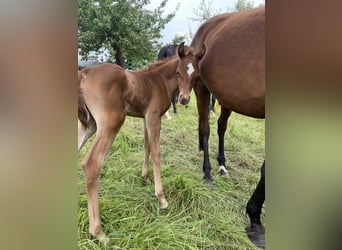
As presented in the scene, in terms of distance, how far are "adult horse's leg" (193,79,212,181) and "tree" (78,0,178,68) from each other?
0.84 feet

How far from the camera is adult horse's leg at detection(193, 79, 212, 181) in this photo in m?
1.24

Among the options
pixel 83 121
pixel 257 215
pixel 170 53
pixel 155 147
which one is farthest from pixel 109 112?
pixel 257 215

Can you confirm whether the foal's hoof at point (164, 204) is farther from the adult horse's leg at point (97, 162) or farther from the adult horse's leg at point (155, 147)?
the adult horse's leg at point (97, 162)

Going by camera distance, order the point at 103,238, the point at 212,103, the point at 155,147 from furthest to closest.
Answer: the point at 212,103, the point at 155,147, the point at 103,238

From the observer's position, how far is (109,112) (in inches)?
44.1

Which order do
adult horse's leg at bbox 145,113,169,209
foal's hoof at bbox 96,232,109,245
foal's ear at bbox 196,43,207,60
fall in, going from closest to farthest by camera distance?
foal's hoof at bbox 96,232,109,245
adult horse's leg at bbox 145,113,169,209
foal's ear at bbox 196,43,207,60

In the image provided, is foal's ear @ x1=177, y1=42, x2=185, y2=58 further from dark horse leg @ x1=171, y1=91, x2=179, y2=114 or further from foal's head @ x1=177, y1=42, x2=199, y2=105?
dark horse leg @ x1=171, y1=91, x2=179, y2=114

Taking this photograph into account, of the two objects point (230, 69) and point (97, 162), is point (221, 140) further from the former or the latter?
point (97, 162)

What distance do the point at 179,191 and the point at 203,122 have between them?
1.01ft

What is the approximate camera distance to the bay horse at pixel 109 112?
1.09 metres

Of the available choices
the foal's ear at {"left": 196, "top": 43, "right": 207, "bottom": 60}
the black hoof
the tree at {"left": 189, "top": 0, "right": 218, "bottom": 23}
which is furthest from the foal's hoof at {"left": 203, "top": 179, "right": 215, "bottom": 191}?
the tree at {"left": 189, "top": 0, "right": 218, "bottom": 23}

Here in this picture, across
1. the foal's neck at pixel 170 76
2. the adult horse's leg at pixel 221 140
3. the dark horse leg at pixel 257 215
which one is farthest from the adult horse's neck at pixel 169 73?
the dark horse leg at pixel 257 215

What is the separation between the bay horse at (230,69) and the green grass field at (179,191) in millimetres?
37
